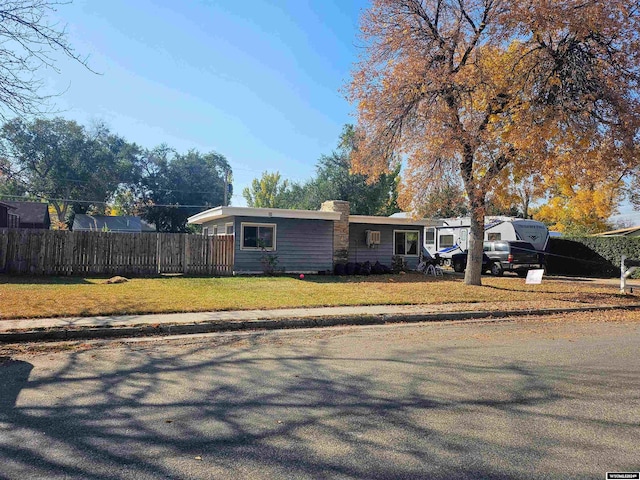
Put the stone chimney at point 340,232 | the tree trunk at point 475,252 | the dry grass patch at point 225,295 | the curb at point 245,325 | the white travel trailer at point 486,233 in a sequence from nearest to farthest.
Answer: the curb at point 245,325 < the dry grass patch at point 225,295 < the tree trunk at point 475,252 < the stone chimney at point 340,232 < the white travel trailer at point 486,233

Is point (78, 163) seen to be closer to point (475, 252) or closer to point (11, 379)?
point (475, 252)

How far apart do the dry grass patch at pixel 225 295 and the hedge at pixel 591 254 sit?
7.63 metres

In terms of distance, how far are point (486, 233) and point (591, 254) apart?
544cm

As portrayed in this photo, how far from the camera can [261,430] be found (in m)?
3.74

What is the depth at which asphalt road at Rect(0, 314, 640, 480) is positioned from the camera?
3.18m

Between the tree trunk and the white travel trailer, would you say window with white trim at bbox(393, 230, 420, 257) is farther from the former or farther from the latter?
the tree trunk

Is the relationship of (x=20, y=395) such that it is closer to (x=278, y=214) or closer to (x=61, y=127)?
(x=278, y=214)

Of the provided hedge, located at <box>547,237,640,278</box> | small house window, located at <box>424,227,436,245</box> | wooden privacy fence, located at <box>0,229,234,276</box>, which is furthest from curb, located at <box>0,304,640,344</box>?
small house window, located at <box>424,227,436,245</box>

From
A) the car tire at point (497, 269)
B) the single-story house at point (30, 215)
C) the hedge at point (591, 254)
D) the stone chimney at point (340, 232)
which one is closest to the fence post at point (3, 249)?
the stone chimney at point (340, 232)

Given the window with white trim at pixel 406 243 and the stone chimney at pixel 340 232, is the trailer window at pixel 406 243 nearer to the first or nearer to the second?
the window with white trim at pixel 406 243

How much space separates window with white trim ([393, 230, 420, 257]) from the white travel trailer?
2.76 m

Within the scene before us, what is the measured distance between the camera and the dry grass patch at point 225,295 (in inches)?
378

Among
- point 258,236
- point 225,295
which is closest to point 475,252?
point 258,236

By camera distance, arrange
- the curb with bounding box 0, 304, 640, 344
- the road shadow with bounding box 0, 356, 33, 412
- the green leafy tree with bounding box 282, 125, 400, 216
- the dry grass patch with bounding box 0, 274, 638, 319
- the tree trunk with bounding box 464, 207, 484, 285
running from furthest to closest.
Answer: the green leafy tree with bounding box 282, 125, 400, 216
the tree trunk with bounding box 464, 207, 484, 285
the dry grass patch with bounding box 0, 274, 638, 319
the curb with bounding box 0, 304, 640, 344
the road shadow with bounding box 0, 356, 33, 412
